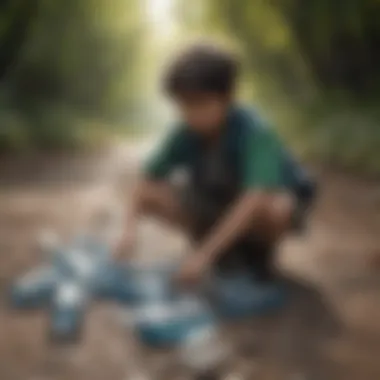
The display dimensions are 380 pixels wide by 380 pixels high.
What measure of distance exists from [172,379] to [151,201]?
194 millimetres

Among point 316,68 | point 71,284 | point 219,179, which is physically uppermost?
point 316,68

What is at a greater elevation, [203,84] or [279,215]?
[203,84]

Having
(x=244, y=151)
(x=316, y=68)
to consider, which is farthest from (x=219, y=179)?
(x=316, y=68)

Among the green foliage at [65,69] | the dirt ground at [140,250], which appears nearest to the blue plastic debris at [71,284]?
the dirt ground at [140,250]

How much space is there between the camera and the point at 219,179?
0.94m

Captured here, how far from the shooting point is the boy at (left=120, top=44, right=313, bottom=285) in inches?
36.1

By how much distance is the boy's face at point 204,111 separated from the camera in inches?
36.5

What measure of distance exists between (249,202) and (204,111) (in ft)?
0.36

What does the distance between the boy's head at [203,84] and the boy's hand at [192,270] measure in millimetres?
140

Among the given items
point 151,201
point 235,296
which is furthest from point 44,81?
point 235,296

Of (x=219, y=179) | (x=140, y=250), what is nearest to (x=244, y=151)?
(x=219, y=179)

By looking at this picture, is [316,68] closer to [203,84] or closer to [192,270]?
[203,84]

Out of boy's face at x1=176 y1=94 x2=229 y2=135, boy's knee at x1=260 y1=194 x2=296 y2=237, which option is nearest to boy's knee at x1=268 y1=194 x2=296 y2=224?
boy's knee at x1=260 y1=194 x2=296 y2=237

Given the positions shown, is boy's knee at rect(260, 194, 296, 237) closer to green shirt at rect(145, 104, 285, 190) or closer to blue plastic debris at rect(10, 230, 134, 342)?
green shirt at rect(145, 104, 285, 190)
